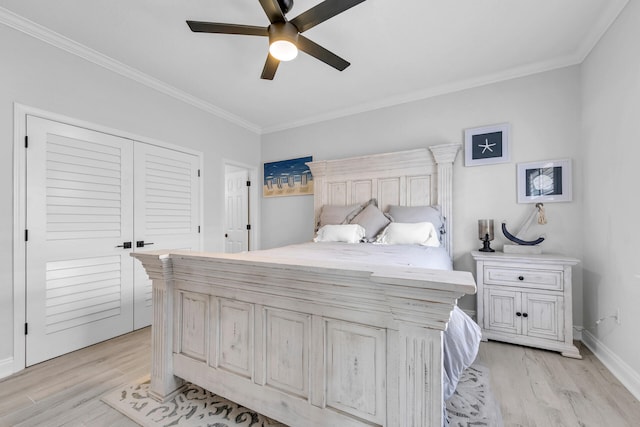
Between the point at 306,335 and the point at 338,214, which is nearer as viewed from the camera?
the point at 306,335

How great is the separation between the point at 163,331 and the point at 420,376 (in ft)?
4.85

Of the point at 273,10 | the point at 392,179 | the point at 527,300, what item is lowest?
the point at 527,300

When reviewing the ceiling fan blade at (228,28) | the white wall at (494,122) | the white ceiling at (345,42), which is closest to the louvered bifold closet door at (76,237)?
the white ceiling at (345,42)

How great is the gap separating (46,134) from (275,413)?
2.79 meters

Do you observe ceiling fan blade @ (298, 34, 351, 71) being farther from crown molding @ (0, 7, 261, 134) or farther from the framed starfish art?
crown molding @ (0, 7, 261, 134)

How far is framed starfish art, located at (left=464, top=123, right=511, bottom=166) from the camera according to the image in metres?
2.80

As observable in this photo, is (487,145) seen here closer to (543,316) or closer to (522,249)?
(522,249)

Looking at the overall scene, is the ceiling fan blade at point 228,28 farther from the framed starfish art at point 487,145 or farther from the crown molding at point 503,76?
the framed starfish art at point 487,145

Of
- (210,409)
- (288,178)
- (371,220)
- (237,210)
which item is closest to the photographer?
(210,409)

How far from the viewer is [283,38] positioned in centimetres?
175

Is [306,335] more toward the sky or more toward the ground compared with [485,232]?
more toward the ground

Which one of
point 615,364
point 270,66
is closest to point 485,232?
point 615,364

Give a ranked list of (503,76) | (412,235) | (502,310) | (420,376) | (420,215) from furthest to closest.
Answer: (420,215) < (503,76) < (412,235) < (502,310) < (420,376)

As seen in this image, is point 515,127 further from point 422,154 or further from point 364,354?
point 364,354
